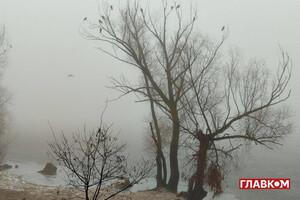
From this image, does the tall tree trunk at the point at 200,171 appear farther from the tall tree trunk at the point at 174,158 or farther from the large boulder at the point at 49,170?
the large boulder at the point at 49,170

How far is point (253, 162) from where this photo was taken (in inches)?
2854

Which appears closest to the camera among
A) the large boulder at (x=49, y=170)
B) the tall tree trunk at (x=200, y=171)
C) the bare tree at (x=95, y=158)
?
the bare tree at (x=95, y=158)

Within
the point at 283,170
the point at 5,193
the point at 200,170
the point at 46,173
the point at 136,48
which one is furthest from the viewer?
the point at 283,170

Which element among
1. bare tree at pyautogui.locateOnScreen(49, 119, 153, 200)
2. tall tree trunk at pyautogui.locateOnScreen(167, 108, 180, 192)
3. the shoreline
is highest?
tall tree trunk at pyautogui.locateOnScreen(167, 108, 180, 192)

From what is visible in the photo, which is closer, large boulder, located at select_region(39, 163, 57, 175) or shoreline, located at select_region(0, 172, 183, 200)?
shoreline, located at select_region(0, 172, 183, 200)

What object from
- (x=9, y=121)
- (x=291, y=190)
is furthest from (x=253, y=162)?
(x=9, y=121)

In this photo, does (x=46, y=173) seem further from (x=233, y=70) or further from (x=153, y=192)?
(x=233, y=70)

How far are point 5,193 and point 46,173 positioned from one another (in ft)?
92.3

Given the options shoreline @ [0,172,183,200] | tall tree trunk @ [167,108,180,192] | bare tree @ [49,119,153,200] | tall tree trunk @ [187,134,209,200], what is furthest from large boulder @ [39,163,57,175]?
bare tree @ [49,119,153,200]

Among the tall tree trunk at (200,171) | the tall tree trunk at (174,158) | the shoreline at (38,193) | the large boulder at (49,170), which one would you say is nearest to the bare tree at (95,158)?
the shoreline at (38,193)

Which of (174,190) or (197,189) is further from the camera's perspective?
(174,190)

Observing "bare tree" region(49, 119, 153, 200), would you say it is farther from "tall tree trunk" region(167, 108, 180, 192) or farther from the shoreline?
"tall tree trunk" region(167, 108, 180, 192)

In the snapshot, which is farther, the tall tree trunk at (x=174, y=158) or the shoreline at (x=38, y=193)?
the tall tree trunk at (x=174, y=158)

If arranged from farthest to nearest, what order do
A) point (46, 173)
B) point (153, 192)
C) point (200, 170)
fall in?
1. point (46, 173)
2. point (153, 192)
3. point (200, 170)
